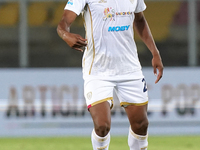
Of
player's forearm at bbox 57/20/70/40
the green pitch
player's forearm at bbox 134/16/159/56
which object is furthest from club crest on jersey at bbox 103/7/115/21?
the green pitch

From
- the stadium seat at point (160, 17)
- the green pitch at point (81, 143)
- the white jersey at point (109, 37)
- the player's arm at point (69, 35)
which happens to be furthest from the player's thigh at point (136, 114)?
the stadium seat at point (160, 17)

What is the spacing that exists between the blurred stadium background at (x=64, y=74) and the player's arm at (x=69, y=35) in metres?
5.06

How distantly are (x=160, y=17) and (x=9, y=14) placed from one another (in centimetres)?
275

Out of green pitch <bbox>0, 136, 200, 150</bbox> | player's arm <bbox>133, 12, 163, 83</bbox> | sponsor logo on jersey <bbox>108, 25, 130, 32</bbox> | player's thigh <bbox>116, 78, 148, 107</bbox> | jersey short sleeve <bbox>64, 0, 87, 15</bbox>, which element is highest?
jersey short sleeve <bbox>64, 0, 87, 15</bbox>

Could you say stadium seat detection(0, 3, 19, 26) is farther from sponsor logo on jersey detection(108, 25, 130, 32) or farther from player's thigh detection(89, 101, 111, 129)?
player's thigh detection(89, 101, 111, 129)

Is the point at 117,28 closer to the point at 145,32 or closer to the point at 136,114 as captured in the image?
the point at 145,32

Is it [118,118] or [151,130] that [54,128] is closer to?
[118,118]

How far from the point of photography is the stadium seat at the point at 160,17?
9.72 metres

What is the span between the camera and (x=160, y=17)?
32.0ft

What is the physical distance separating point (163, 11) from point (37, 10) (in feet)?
7.54

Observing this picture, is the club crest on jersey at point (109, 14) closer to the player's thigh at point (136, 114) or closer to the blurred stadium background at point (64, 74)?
the player's thigh at point (136, 114)

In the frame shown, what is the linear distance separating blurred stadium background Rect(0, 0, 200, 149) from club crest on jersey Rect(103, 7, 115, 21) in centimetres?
485

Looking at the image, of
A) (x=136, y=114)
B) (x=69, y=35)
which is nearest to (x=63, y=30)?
(x=69, y=35)

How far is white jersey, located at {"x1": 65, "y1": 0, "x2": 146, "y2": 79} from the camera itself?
4.64 m
